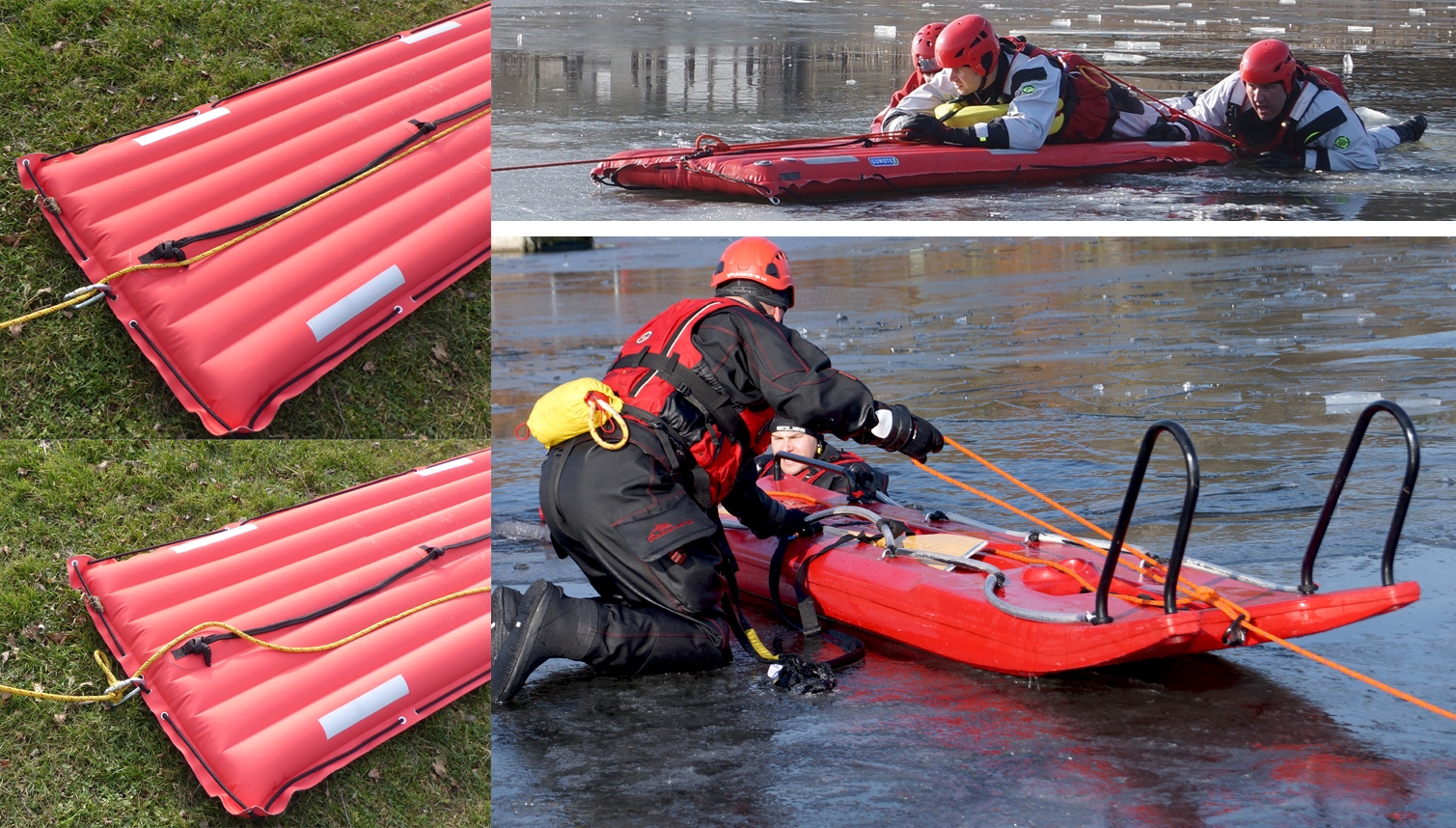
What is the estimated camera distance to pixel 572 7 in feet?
18.5

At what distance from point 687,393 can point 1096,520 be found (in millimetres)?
2248

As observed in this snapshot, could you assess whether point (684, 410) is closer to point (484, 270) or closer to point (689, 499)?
point (689, 499)

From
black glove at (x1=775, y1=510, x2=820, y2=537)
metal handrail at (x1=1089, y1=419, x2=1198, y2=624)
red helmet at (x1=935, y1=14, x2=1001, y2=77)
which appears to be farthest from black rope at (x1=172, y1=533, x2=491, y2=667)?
red helmet at (x1=935, y1=14, x2=1001, y2=77)

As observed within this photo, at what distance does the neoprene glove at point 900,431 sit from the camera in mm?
3238

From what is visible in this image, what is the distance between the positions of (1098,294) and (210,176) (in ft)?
24.1

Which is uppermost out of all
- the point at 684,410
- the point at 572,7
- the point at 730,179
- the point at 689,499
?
the point at 572,7

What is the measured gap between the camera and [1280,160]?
5551mm

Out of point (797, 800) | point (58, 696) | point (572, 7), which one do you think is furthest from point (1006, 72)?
point (58, 696)

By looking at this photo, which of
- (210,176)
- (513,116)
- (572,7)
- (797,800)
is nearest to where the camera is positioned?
(797,800)

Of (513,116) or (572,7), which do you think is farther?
(572,7)

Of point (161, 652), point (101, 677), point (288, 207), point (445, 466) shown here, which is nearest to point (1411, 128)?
point (445, 466)

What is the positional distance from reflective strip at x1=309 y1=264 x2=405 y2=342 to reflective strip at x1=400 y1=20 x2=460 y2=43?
1404mm

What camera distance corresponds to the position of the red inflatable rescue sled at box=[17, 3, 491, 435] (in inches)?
123

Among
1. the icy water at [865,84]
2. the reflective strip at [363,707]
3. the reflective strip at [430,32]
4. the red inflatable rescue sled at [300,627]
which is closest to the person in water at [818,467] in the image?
the icy water at [865,84]
